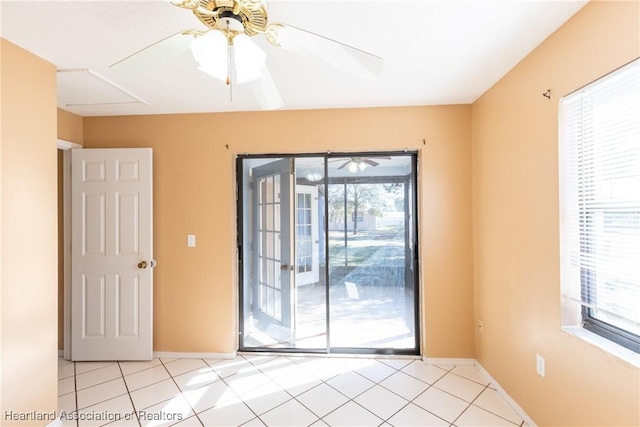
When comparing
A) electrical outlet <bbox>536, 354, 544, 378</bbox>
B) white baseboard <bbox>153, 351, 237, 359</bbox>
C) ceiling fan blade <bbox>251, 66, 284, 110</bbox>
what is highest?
ceiling fan blade <bbox>251, 66, 284, 110</bbox>

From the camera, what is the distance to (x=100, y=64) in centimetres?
189

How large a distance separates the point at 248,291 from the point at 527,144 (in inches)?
105

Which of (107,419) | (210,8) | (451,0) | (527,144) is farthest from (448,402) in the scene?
(210,8)

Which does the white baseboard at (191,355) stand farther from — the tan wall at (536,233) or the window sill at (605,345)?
the window sill at (605,345)

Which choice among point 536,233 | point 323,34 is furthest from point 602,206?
point 323,34

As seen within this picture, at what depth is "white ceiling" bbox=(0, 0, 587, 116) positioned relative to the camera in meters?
1.39

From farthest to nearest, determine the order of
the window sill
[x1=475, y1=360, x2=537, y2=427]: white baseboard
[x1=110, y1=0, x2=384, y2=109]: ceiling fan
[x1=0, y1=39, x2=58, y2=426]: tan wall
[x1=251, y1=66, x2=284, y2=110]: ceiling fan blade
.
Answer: [x1=475, y1=360, x2=537, y2=427]: white baseboard < [x1=0, y1=39, x2=58, y2=426]: tan wall < [x1=251, y1=66, x2=284, y2=110]: ceiling fan blade < the window sill < [x1=110, y1=0, x2=384, y2=109]: ceiling fan

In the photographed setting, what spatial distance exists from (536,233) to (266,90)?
1.77 m

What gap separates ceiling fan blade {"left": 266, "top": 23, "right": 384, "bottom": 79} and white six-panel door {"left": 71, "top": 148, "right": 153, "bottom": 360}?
2143 mm

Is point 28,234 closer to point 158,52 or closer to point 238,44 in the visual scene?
point 158,52

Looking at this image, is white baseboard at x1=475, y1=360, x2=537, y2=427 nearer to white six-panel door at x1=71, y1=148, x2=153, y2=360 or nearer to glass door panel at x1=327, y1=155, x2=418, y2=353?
glass door panel at x1=327, y1=155, x2=418, y2=353

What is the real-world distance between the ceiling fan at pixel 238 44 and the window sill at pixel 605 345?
1.60 meters

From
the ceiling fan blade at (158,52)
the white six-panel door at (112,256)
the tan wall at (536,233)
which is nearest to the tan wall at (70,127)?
the white six-panel door at (112,256)

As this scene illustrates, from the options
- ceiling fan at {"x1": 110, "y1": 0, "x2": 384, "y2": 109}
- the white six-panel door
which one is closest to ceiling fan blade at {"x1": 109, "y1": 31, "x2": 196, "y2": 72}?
ceiling fan at {"x1": 110, "y1": 0, "x2": 384, "y2": 109}
